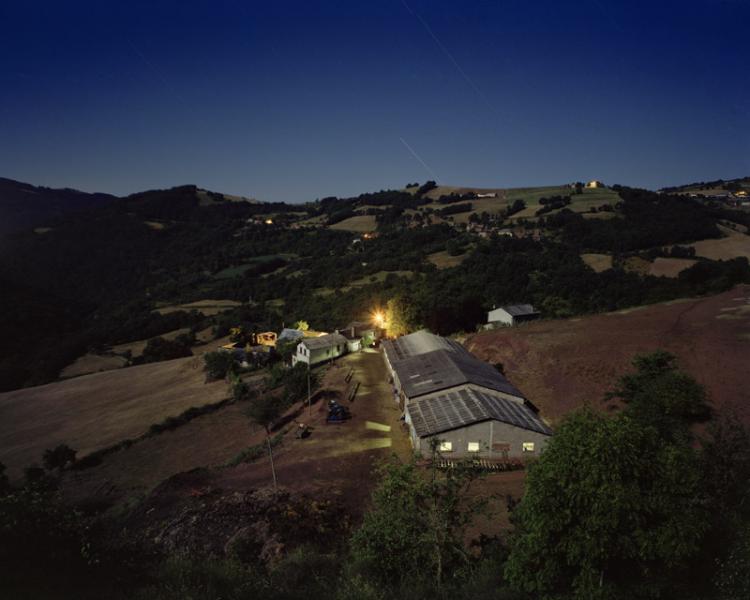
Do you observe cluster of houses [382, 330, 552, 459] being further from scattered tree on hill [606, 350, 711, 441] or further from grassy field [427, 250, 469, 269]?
grassy field [427, 250, 469, 269]

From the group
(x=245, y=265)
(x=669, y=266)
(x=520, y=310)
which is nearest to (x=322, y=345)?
(x=520, y=310)

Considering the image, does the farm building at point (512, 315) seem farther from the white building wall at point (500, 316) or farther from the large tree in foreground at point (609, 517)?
the large tree in foreground at point (609, 517)

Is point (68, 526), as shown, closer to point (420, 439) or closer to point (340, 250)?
point (420, 439)

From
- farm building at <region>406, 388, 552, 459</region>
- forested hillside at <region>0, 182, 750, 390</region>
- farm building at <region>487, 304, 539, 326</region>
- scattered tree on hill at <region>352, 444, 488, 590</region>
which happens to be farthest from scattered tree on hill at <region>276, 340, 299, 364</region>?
scattered tree on hill at <region>352, 444, 488, 590</region>

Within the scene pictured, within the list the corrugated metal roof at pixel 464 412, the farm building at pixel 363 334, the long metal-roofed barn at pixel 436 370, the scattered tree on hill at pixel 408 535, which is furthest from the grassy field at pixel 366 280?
the scattered tree on hill at pixel 408 535

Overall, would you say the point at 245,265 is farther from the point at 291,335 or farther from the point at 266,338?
the point at 291,335
